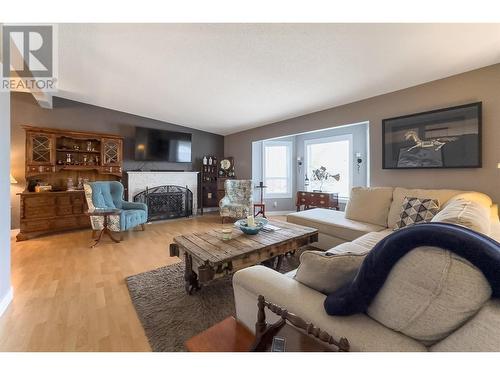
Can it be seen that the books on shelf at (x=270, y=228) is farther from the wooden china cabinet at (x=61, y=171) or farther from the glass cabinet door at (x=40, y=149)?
the glass cabinet door at (x=40, y=149)

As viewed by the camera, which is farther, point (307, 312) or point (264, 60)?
point (264, 60)

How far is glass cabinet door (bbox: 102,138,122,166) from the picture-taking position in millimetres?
4512

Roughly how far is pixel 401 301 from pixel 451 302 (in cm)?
12

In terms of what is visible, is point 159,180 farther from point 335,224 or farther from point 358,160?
point 358,160

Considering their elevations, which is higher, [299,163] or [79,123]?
[79,123]

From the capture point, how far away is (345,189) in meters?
5.18

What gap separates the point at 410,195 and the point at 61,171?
6030 mm

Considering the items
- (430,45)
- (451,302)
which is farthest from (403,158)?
(451,302)

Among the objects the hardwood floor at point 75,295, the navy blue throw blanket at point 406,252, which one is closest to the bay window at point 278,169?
the hardwood floor at point 75,295

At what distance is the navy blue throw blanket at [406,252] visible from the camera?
609mm

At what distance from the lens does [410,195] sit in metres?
2.71

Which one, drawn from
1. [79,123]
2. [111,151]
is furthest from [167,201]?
[79,123]

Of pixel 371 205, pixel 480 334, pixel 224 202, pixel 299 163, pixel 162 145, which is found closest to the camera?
pixel 480 334

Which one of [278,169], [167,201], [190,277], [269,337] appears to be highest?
[278,169]
